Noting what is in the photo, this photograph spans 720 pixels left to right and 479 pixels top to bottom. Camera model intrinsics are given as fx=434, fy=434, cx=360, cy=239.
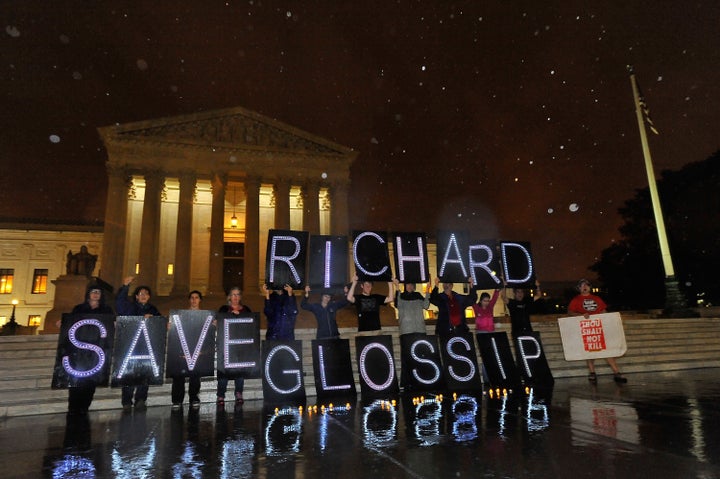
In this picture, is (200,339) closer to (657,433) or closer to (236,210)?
(657,433)

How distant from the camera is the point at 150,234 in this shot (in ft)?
115

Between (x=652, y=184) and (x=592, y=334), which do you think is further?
(x=652, y=184)

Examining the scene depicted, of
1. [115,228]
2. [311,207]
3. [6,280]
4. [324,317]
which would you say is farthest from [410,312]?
[6,280]

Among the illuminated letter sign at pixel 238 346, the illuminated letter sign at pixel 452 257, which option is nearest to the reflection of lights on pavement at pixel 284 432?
the illuminated letter sign at pixel 238 346

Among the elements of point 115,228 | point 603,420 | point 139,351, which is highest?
point 115,228

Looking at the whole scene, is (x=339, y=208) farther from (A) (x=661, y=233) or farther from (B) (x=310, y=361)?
(B) (x=310, y=361)

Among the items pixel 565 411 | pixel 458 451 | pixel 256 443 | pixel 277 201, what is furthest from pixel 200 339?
pixel 277 201

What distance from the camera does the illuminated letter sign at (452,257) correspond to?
10.5 metres

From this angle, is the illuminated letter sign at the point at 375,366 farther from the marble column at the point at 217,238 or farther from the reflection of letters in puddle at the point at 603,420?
the marble column at the point at 217,238

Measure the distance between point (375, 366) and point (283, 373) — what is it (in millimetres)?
1860

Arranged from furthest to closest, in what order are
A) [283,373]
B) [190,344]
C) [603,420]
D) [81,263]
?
1. [81,263]
2. [190,344]
3. [283,373]
4. [603,420]

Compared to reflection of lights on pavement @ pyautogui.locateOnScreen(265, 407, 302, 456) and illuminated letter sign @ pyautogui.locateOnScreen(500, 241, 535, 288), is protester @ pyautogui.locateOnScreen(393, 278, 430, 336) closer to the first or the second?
illuminated letter sign @ pyautogui.locateOnScreen(500, 241, 535, 288)

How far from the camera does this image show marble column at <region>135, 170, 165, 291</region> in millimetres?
34312

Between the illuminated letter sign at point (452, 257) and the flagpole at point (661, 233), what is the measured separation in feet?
54.8
